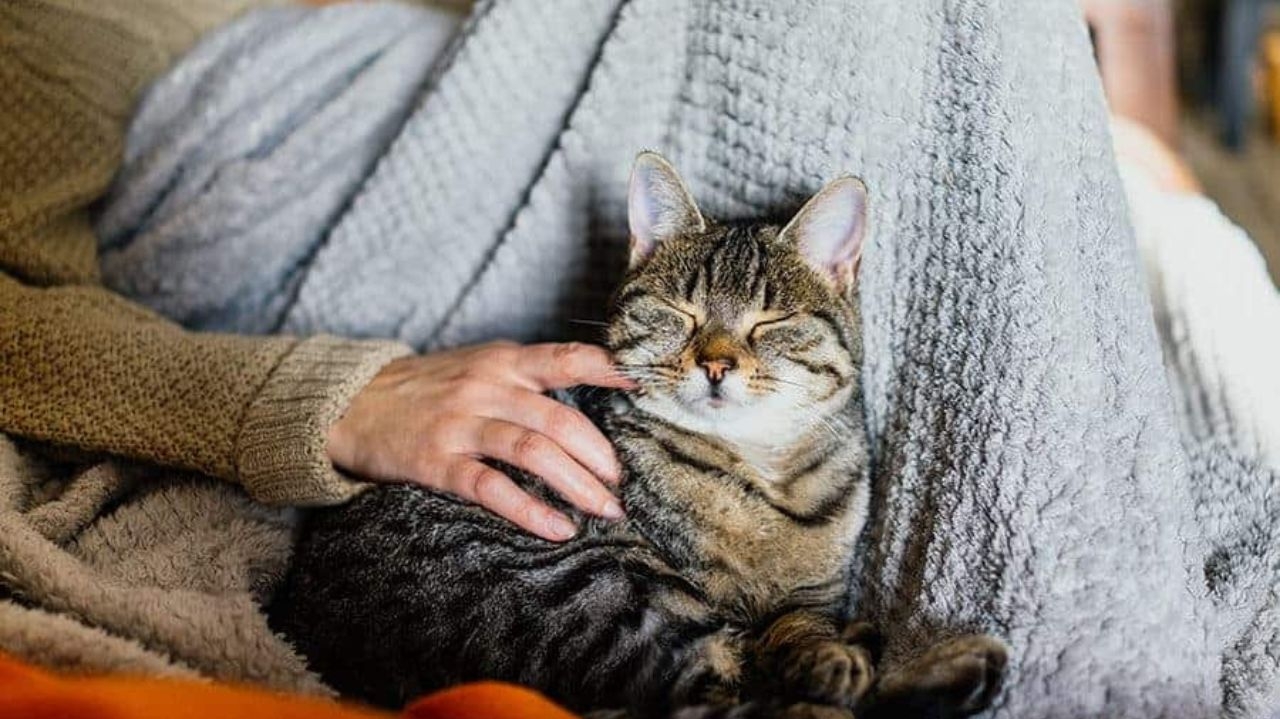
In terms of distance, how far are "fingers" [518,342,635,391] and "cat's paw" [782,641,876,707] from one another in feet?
1.05

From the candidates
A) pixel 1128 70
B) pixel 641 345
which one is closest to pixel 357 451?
pixel 641 345

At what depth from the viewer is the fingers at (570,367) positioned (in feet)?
3.45

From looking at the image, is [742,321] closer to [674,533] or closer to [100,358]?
[674,533]

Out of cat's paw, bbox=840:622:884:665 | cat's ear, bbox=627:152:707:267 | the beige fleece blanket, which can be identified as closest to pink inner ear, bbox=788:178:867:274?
cat's ear, bbox=627:152:707:267

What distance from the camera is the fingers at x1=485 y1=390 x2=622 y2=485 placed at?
3.39 ft

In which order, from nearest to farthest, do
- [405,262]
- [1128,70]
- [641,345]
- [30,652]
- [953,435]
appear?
1. [30,652]
2. [953,435]
3. [641,345]
4. [405,262]
5. [1128,70]

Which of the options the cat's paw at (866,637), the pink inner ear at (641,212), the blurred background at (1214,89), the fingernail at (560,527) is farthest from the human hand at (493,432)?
the blurred background at (1214,89)

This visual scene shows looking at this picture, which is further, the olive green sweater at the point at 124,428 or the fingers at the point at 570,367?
the fingers at the point at 570,367

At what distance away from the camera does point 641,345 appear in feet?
3.48

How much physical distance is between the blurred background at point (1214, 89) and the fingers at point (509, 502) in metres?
1.20

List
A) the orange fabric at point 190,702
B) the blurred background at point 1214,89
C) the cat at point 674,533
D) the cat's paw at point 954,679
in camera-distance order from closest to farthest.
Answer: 1. the orange fabric at point 190,702
2. the cat's paw at point 954,679
3. the cat at point 674,533
4. the blurred background at point 1214,89

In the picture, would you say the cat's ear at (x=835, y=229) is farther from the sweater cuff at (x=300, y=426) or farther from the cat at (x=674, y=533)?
the sweater cuff at (x=300, y=426)

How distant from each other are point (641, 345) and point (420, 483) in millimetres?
256

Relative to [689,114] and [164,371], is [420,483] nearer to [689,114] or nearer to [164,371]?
[164,371]
